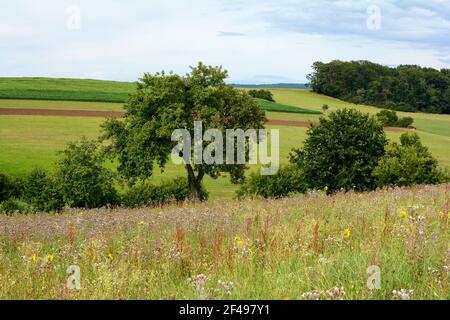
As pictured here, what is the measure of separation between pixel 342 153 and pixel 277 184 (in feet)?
15.9

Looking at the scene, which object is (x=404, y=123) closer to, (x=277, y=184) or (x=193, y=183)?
(x=277, y=184)

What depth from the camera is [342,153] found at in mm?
32719

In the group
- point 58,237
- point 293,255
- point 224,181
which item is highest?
point 293,255

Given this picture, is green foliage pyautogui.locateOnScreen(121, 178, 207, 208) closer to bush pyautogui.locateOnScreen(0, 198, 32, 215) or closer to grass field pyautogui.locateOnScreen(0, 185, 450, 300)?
bush pyautogui.locateOnScreen(0, 198, 32, 215)

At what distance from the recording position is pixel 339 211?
30.2ft

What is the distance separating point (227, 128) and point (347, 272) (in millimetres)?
28462

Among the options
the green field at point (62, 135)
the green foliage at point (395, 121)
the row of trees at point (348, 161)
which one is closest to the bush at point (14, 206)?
the row of trees at point (348, 161)

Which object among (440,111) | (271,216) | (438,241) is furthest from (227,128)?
(440,111)

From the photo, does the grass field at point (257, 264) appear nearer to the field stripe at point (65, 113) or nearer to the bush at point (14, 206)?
the bush at point (14, 206)

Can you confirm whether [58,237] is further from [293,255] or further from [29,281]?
[293,255]

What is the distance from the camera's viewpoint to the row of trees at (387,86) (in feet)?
392

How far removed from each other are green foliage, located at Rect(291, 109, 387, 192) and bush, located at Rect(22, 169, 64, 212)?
1621 centimetres

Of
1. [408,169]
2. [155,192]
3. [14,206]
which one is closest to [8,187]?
[14,206]

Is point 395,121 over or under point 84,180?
over
